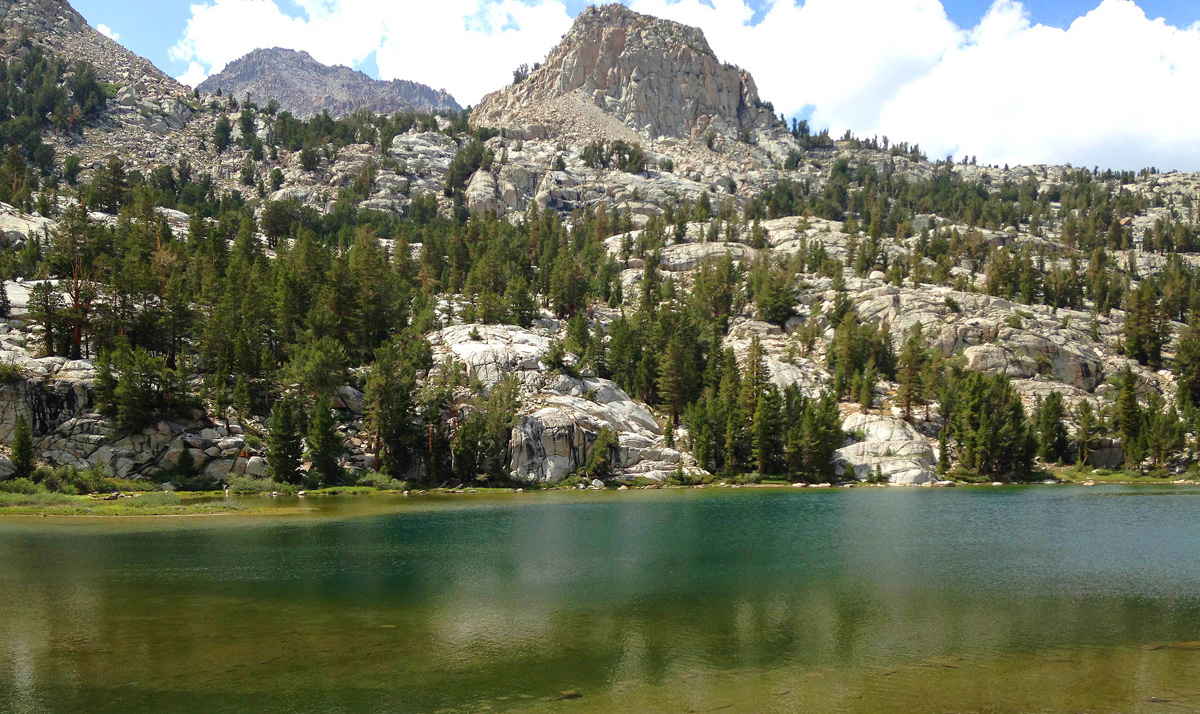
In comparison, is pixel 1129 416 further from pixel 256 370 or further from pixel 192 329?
pixel 192 329

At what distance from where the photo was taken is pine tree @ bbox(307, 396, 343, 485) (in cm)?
8550

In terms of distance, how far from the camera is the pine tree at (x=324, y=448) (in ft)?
281

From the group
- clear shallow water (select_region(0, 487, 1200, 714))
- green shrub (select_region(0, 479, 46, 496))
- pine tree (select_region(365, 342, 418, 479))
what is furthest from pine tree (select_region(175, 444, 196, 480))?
clear shallow water (select_region(0, 487, 1200, 714))

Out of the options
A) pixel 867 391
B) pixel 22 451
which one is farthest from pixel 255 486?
pixel 867 391

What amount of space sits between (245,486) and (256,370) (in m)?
23.2

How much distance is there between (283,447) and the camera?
8319 centimetres

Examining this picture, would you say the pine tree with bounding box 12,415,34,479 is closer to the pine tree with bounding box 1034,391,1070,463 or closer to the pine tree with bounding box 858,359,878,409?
the pine tree with bounding box 858,359,878,409

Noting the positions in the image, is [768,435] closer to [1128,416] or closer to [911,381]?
[911,381]

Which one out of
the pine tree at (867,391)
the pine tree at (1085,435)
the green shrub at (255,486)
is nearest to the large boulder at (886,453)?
the pine tree at (867,391)

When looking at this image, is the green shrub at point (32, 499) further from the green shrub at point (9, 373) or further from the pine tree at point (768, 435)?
the pine tree at point (768, 435)

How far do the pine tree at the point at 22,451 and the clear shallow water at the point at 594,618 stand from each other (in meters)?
20.2

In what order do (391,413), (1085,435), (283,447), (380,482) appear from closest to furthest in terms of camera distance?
(283,447)
(380,482)
(391,413)
(1085,435)

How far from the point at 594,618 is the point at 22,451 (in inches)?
2771

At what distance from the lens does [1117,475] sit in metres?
109
